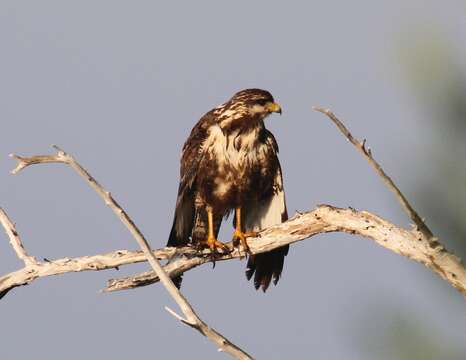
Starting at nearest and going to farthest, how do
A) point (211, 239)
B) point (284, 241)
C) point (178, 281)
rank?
point (284, 241), point (178, 281), point (211, 239)

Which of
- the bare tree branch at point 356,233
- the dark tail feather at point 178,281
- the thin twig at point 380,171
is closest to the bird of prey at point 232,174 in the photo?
the dark tail feather at point 178,281

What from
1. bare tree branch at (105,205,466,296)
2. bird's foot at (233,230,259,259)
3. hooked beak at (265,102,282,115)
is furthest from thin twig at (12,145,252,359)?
hooked beak at (265,102,282,115)

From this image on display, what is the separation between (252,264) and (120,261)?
1.31 metres

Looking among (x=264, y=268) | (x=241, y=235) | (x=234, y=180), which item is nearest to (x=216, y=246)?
(x=241, y=235)

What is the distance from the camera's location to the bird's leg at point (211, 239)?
25.3ft

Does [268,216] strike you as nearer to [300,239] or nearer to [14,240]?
[300,239]

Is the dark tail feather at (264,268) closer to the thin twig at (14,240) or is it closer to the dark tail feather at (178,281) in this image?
the dark tail feather at (178,281)

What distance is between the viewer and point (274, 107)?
8133 mm

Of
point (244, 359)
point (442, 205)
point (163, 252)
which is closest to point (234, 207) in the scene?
point (163, 252)

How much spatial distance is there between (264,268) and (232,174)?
784mm

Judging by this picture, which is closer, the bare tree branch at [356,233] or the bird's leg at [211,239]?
the bare tree branch at [356,233]

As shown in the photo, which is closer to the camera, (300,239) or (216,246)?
(300,239)

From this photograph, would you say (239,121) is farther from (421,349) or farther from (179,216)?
(421,349)

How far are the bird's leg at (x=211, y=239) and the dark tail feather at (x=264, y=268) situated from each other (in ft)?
0.76
